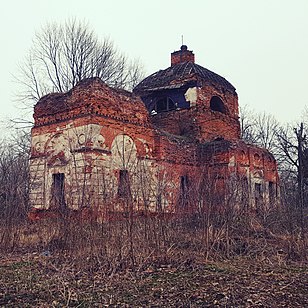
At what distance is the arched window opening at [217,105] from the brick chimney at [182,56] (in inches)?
103

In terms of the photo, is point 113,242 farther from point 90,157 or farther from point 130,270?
point 90,157

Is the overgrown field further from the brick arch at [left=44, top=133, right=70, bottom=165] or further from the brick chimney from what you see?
the brick chimney

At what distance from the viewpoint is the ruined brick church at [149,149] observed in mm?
8508

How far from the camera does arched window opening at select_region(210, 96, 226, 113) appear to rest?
20.9 meters

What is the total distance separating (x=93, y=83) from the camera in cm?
1366

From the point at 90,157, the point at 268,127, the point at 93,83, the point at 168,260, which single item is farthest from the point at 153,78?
the point at 268,127

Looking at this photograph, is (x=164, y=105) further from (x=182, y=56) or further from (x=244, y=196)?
(x=244, y=196)

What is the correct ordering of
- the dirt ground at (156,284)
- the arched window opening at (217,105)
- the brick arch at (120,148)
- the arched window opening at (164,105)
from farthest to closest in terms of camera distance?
the arched window opening at (217,105) < the arched window opening at (164,105) < the brick arch at (120,148) < the dirt ground at (156,284)

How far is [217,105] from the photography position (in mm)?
21281

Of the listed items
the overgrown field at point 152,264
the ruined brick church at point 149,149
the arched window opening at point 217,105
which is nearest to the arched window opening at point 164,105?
the ruined brick church at point 149,149

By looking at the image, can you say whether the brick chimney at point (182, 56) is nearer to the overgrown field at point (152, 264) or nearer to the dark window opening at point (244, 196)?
the dark window opening at point (244, 196)

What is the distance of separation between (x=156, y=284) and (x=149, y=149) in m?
9.40

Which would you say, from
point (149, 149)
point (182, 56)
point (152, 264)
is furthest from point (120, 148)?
point (182, 56)

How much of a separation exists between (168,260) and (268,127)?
34.5 metres
